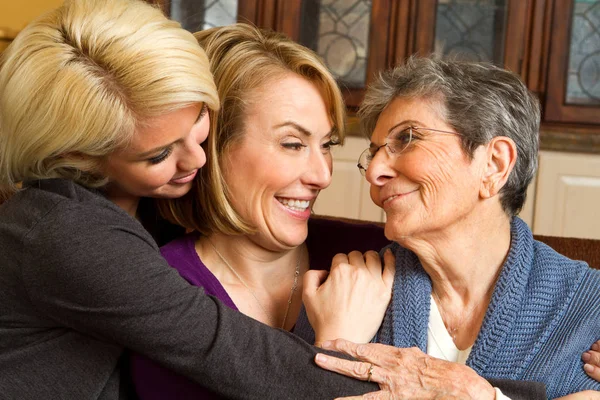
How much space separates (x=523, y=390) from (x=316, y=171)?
68 centimetres

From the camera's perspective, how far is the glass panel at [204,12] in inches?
167

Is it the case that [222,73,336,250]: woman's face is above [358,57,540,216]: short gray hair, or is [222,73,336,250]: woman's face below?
below

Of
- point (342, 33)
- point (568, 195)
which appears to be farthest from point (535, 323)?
point (342, 33)

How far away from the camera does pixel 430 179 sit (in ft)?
5.71

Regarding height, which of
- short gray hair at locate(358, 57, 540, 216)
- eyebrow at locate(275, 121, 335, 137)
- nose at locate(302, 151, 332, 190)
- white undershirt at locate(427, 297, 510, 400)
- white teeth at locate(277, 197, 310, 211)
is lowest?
white undershirt at locate(427, 297, 510, 400)

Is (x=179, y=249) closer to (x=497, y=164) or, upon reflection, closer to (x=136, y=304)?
(x=136, y=304)

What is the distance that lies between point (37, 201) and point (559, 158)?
2.85 m

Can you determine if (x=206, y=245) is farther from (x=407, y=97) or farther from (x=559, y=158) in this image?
(x=559, y=158)

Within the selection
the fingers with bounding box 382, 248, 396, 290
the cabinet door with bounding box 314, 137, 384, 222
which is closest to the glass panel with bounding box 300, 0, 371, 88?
the cabinet door with bounding box 314, 137, 384, 222

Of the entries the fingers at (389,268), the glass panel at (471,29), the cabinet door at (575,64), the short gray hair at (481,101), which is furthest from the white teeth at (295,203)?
the cabinet door at (575,64)

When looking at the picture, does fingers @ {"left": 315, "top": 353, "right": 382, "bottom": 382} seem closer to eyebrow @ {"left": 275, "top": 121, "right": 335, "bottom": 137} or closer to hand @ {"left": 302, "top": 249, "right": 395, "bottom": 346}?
hand @ {"left": 302, "top": 249, "right": 395, "bottom": 346}

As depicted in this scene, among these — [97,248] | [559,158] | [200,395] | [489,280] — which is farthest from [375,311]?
[559,158]

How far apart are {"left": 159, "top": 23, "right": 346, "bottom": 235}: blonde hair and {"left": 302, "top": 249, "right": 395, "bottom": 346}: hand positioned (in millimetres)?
233

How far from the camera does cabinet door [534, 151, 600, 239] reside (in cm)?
392
